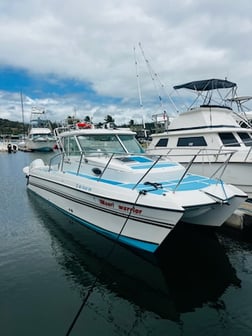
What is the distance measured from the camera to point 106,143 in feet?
30.5

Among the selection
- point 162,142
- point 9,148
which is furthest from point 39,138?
point 162,142

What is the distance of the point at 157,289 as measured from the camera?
5.37 m

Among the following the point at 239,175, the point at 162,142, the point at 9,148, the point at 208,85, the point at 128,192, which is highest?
the point at 208,85

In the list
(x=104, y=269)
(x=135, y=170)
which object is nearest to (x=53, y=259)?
(x=104, y=269)

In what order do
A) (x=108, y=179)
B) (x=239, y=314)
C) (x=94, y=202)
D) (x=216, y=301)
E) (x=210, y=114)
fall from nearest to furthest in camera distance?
(x=239, y=314), (x=216, y=301), (x=94, y=202), (x=108, y=179), (x=210, y=114)

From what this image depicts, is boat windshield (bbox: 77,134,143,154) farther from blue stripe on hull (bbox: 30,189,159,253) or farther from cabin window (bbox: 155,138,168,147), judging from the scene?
cabin window (bbox: 155,138,168,147)

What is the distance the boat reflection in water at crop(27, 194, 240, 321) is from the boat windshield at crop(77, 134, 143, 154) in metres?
2.58

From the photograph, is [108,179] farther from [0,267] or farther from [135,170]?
[0,267]

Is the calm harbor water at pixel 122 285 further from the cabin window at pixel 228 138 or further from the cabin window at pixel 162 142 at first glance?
the cabin window at pixel 162 142

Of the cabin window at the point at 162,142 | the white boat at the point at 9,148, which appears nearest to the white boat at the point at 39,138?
the white boat at the point at 9,148

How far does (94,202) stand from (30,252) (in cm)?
197

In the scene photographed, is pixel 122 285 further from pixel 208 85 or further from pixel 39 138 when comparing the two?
pixel 39 138

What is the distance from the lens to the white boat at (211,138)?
10322 mm

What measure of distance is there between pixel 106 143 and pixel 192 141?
4552mm
